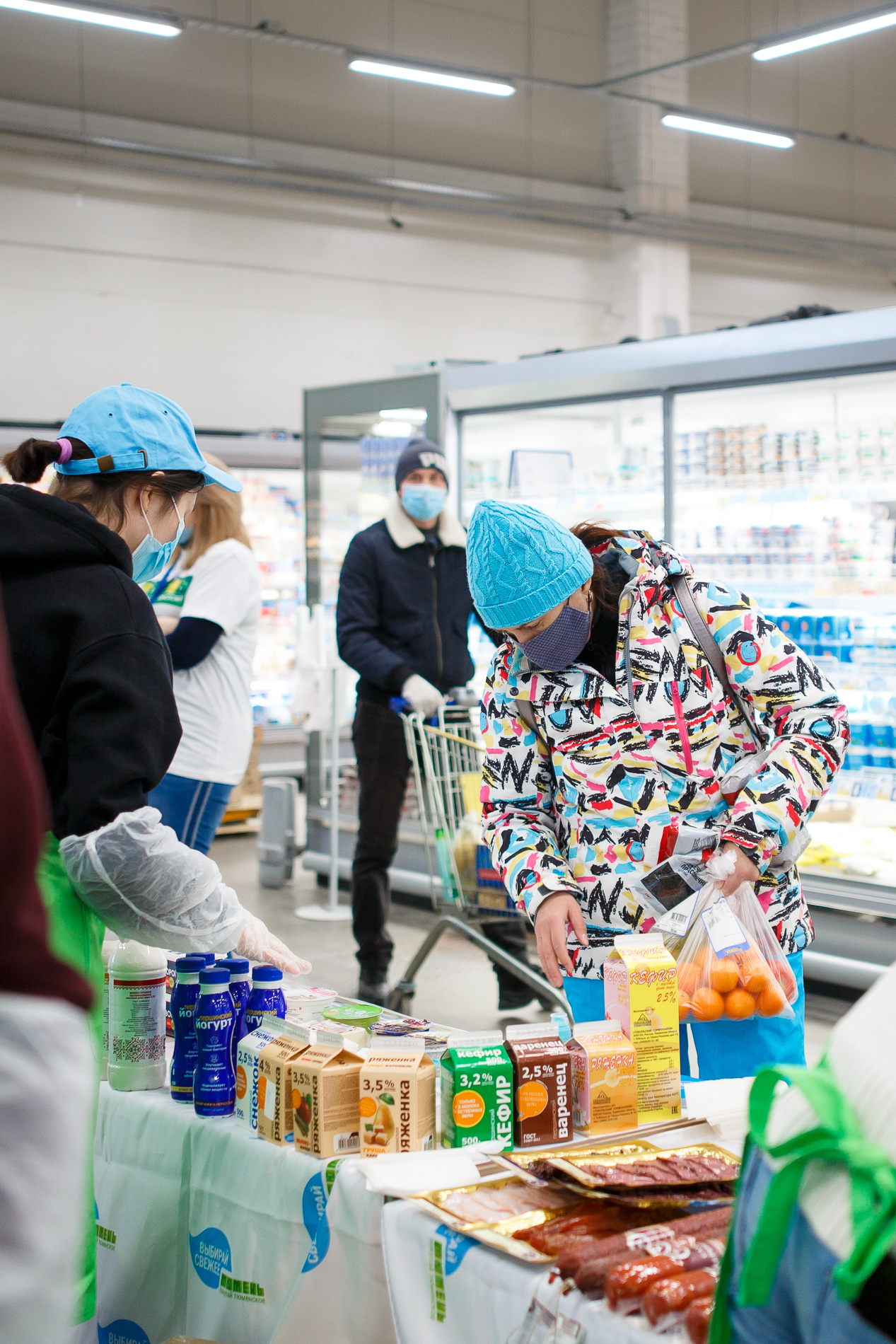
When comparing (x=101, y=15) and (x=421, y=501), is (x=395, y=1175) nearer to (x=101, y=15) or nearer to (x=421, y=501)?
(x=421, y=501)

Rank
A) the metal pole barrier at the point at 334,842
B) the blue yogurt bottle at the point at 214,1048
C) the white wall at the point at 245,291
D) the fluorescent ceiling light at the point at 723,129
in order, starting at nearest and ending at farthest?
the blue yogurt bottle at the point at 214,1048 → the metal pole barrier at the point at 334,842 → the fluorescent ceiling light at the point at 723,129 → the white wall at the point at 245,291

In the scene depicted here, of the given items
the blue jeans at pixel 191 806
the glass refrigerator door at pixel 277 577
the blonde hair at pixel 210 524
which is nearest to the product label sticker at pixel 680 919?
the blue jeans at pixel 191 806

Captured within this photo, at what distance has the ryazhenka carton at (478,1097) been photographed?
173 centimetres

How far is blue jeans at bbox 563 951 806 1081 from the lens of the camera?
2.11 m

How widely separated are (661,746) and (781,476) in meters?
3.50

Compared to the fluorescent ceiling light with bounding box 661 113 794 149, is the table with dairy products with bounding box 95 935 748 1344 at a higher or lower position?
lower

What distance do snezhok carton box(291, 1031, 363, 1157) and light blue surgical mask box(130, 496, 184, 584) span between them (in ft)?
2.66

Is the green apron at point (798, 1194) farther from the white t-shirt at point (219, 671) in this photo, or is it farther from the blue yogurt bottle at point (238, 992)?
the white t-shirt at point (219, 671)

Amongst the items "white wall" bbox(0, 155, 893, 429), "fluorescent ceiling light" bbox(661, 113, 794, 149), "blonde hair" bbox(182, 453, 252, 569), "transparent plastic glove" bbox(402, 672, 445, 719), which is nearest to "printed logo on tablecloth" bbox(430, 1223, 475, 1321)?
"blonde hair" bbox(182, 453, 252, 569)

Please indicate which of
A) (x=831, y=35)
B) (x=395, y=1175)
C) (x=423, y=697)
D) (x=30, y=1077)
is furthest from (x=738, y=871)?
(x=831, y=35)

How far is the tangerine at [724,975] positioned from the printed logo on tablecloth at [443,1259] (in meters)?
0.69

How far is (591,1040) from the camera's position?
1.83 m

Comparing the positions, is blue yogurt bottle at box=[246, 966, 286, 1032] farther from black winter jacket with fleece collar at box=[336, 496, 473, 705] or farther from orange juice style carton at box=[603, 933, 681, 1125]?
black winter jacket with fleece collar at box=[336, 496, 473, 705]

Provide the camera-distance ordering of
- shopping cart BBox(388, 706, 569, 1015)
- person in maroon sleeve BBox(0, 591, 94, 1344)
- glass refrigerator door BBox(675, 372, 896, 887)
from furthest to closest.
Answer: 1. glass refrigerator door BBox(675, 372, 896, 887)
2. shopping cart BBox(388, 706, 569, 1015)
3. person in maroon sleeve BBox(0, 591, 94, 1344)
